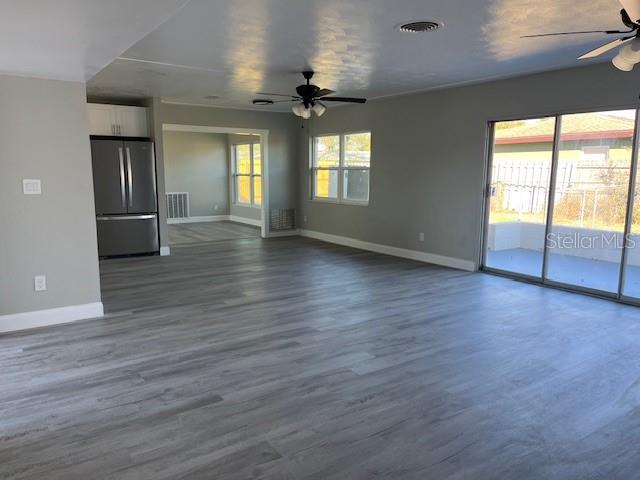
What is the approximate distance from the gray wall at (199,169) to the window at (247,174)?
0.34 meters

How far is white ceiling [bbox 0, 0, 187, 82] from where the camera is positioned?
7.00 ft

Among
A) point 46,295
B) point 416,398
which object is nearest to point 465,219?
point 416,398

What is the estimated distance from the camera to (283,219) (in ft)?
32.1

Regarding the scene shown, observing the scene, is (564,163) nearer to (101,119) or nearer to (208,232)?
(101,119)

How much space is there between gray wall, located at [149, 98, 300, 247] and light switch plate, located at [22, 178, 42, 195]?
11.9 feet

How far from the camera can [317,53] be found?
4.59 meters

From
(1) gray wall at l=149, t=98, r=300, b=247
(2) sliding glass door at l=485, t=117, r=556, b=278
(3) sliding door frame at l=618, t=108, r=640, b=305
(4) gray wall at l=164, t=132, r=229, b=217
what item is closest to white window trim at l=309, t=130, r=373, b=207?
(1) gray wall at l=149, t=98, r=300, b=247

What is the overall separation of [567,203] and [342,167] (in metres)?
4.28

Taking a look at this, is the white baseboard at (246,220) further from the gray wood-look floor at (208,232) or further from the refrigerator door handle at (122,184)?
the refrigerator door handle at (122,184)

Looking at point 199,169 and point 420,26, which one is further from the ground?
point 420,26

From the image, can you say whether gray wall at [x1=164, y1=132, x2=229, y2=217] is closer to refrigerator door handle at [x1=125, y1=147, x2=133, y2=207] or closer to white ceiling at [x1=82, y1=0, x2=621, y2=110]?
refrigerator door handle at [x1=125, y1=147, x2=133, y2=207]

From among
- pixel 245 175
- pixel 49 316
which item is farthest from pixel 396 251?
pixel 245 175

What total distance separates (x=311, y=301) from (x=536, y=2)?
3.33m

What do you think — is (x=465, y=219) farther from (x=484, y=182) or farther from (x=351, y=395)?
(x=351, y=395)
